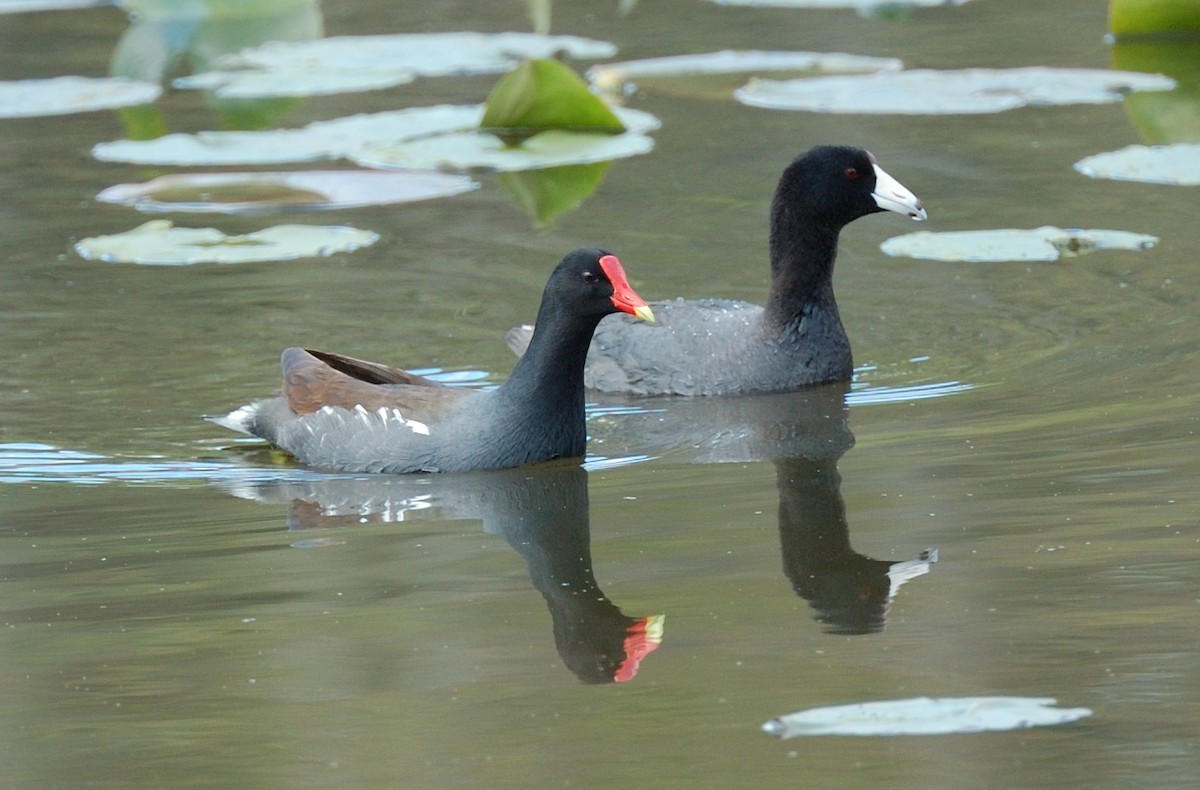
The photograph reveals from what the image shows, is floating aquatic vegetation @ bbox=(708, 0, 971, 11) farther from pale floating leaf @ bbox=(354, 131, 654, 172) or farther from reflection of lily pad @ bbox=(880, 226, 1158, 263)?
reflection of lily pad @ bbox=(880, 226, 1158, 263)

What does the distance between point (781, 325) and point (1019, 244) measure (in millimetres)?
1458

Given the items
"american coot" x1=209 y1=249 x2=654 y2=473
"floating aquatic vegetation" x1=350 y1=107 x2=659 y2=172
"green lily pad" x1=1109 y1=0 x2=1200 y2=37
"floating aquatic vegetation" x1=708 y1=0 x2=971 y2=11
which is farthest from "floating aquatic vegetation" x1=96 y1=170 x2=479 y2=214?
"floating aquatic vegetation" x1=708 y1=0 x2=971 y2=11

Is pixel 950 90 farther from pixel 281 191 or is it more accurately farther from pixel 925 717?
pixel 925 717

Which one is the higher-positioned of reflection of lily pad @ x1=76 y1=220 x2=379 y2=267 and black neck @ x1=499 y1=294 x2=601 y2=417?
black neck @ x1=499 y1=294 x2=601 y2=417

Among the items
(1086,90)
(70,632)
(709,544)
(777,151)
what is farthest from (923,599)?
(1086,90)

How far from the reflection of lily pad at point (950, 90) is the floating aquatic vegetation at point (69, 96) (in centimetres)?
377

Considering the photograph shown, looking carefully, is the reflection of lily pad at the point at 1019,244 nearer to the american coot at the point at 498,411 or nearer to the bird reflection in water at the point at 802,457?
the bird reflection in water at the point at 802,457

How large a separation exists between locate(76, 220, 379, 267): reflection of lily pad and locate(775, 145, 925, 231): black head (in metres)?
2.20

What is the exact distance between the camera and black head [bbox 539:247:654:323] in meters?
6.57

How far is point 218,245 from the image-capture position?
9273mm

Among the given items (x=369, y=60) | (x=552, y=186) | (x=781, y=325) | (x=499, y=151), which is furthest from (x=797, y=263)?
(x=369, y=60)

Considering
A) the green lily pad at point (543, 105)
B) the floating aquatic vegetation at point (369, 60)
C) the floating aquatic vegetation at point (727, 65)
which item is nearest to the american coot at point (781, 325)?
the green lily pad at point (543, 105)

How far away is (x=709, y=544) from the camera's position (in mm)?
5383

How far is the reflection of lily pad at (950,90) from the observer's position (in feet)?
37.2
